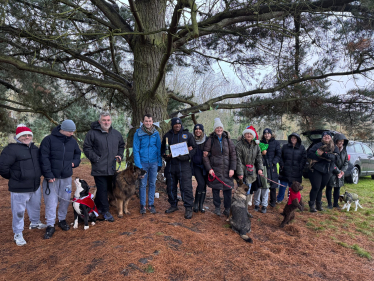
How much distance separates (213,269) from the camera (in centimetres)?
279

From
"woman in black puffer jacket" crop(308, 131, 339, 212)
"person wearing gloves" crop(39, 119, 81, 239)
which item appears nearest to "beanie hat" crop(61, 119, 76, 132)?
"person wearing gloves" crop(39, 119, 81, 239)

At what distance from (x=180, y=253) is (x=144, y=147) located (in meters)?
2.15

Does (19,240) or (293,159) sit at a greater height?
(293,159)

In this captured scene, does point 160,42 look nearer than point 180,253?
No

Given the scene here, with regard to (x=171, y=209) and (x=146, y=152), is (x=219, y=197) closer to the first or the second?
(x=171, y=209)

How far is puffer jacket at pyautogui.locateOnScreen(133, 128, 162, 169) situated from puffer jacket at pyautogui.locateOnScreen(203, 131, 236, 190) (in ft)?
3.35

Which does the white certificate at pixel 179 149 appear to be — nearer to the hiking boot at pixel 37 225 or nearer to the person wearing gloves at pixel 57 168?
the person wearing gloves at pixel 57 168

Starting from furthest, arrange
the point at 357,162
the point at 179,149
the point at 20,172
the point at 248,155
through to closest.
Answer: the point at 357,162
the point at 248,155
the point at 179,149
the point at 20,172

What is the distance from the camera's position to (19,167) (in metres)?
3.43

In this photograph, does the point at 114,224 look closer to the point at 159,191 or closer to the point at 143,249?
the point at 143,249

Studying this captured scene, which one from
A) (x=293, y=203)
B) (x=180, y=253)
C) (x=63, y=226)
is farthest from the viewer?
(x=293, y=203)

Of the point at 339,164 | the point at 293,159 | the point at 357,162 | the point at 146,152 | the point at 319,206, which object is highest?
the point at 146,152

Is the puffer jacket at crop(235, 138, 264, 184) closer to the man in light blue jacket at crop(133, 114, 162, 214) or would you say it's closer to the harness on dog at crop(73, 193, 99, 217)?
the man in light blue jacket at crop(133, 114, 162, 214)

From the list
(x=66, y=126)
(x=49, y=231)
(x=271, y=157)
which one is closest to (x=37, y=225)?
(x=49, y=231)
